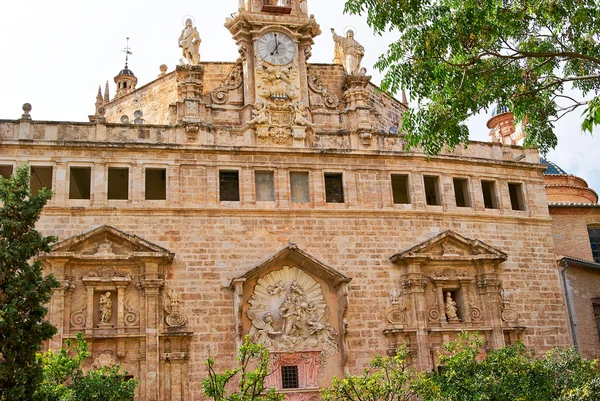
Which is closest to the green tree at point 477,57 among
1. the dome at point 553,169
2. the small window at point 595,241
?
the small window at point 595,241

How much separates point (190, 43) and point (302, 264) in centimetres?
817

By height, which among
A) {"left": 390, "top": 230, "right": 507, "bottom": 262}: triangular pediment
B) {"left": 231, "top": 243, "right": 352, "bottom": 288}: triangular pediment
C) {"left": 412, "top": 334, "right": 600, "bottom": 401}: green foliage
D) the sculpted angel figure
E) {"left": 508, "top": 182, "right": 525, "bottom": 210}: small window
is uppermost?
{"left": 508, "top": 182, "right": 525, "bottom": 210}: small window

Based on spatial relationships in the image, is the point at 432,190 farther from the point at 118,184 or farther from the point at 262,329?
the point at 118,184

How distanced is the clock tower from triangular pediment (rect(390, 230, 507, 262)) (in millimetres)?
5140

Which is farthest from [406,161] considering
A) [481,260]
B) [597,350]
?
[597,350]

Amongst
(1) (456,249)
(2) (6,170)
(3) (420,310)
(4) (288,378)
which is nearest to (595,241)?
(1) (456,249)

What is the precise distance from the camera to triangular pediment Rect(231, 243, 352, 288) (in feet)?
76.0

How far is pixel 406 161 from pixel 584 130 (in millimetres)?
12887

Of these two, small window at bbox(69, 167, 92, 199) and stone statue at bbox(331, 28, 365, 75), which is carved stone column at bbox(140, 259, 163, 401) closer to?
small window at bbox(69, 167, 92, 199)

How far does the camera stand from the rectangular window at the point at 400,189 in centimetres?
2580

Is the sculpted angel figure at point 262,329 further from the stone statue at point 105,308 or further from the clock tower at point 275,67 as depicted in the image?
the clock tower at point 275,67

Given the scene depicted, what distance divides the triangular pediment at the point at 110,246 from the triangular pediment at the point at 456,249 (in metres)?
8.04

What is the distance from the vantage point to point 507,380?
1819cm

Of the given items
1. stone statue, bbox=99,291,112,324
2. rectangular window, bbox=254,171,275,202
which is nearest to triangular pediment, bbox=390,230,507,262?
rectangular window, bbox=254,171,275,202
